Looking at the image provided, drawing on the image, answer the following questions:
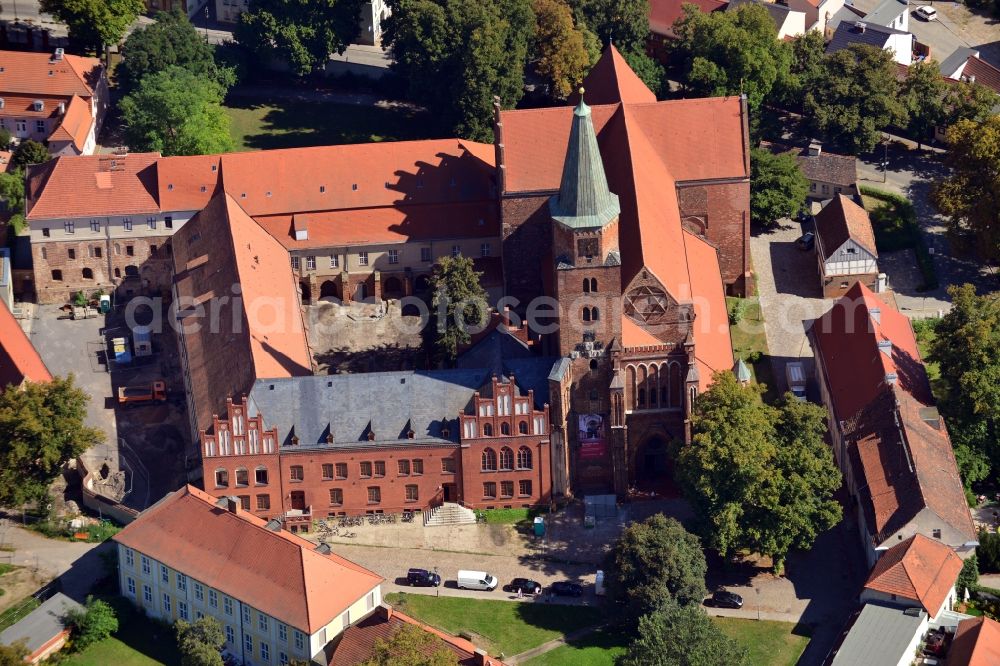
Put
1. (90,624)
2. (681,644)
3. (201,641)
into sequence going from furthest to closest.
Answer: (90,624), (201,641), (681,644)

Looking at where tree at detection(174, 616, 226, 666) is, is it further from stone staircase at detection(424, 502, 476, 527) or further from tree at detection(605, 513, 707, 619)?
tree at detection(605, 513, 707, 619)

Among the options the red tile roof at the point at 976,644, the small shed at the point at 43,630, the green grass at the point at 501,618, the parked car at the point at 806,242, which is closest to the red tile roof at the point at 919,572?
the red tile roof at the point at 976,644

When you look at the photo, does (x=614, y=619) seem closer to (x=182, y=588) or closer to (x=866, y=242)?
(x=182, y=588)

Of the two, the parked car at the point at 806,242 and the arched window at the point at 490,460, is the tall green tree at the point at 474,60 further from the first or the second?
the arched window at the point at 490,460

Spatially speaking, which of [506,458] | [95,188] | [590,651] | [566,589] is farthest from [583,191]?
[95,188]

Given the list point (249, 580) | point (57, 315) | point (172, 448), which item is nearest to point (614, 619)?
point (249, 580)

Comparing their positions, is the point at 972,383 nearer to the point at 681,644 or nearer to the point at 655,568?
the point at 655,568

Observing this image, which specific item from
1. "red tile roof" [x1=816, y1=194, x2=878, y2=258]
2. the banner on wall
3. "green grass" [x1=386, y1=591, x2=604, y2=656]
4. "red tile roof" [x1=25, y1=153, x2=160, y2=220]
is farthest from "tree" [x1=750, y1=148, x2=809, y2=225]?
"red tile roof" [x1=25, y1=153, x2=160, y2=220]
